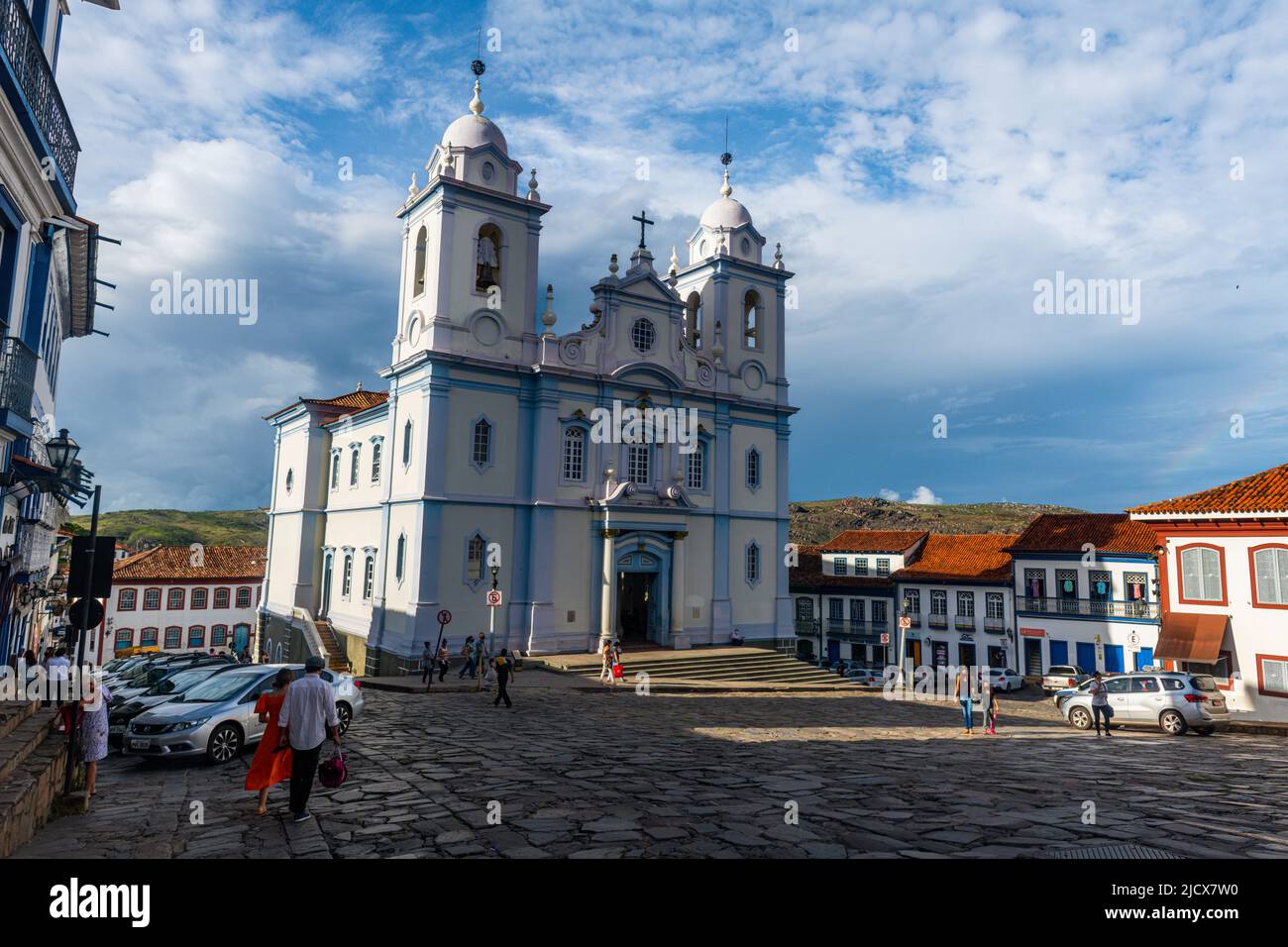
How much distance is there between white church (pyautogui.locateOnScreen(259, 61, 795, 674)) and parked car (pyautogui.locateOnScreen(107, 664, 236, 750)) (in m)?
9.78

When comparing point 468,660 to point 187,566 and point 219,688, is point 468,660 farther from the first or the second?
point 187,566

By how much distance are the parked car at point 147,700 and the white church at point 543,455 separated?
9783 mm

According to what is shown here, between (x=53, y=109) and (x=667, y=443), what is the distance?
21.6m

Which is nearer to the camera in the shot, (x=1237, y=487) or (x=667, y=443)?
(x=1237, y=487)

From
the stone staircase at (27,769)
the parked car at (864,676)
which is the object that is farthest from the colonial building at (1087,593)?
the stone staircase at (27,769)

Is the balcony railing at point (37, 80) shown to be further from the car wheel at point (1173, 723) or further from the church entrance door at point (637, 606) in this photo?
the car wheel at point (1173, 723)

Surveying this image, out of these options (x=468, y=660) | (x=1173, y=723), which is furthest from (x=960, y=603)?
(x=468, y=660)

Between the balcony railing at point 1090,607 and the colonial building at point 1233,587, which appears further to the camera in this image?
the balcony railing at point 1090,607

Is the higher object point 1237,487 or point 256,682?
point 1237,487

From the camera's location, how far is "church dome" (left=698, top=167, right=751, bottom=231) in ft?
111

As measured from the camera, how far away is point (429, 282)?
2689cm

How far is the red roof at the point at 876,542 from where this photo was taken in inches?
1909

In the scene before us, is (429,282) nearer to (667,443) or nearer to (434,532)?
(434,532)
